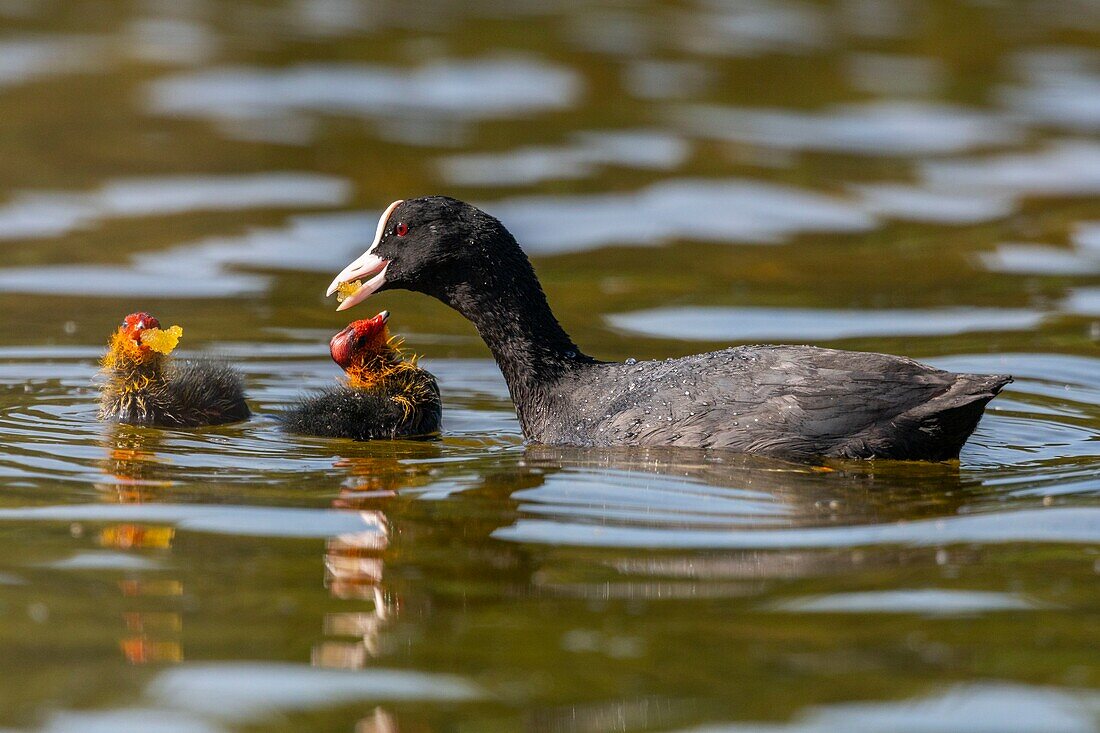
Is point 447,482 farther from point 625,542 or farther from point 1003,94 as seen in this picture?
point 1003,94

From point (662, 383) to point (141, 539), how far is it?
2378mm

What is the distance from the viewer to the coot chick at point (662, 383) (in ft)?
21.3

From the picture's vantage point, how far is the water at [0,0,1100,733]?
4.20m

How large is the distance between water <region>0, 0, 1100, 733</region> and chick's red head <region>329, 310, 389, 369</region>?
49 centimetres

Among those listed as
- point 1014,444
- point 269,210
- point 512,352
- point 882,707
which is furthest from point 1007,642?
point 269,210

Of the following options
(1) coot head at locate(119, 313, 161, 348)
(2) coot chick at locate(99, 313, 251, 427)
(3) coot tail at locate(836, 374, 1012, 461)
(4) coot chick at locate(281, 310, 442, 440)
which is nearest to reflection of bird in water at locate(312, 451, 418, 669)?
(4) coot chick at locate(281, 310, 442, 440)

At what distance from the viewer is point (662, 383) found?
689 cm

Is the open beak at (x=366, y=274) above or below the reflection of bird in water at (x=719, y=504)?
above

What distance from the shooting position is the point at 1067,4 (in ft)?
73.5

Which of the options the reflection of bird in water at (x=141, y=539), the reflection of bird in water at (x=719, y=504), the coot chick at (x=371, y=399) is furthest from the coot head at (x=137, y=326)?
the reflection of bird in water at (x=719, y=504)

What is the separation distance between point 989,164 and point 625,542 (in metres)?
10.5

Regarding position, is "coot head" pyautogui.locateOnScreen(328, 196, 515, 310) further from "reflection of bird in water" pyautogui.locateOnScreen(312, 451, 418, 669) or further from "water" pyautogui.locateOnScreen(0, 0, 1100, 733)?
"reflection of bird in water" pyautogui.locateOnScreen(312, 451, 418, 669)

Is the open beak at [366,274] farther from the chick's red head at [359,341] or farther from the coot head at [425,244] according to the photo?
the chick's red head at [359,341]

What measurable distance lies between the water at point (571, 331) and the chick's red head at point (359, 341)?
0.49 m
